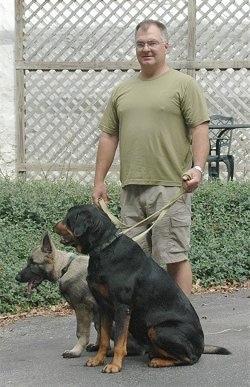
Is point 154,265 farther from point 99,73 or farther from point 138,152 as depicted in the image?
point 99,73

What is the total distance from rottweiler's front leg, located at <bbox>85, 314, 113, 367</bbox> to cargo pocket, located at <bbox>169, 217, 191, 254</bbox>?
854mm

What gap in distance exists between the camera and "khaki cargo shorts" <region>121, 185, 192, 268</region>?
7645 mm

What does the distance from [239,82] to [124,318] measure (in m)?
8.99

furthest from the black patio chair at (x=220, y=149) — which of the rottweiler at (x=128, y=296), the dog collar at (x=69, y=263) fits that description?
the rottweiler at (x=128, y=296)

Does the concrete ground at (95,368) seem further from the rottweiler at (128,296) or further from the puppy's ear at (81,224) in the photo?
the puppy's ear at (81,224)

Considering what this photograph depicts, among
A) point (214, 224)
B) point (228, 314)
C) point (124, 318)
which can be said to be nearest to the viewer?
point (124, 318)

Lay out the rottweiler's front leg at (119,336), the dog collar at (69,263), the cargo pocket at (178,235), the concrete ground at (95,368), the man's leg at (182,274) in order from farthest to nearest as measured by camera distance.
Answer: the man's leg at (182,274) < the cargo pocket at (178,235) < the dog collar at (69,263) < the rottweiler's front leg at (119,336) < the concrete ground at (95,368)

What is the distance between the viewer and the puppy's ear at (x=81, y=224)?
22.7 ft

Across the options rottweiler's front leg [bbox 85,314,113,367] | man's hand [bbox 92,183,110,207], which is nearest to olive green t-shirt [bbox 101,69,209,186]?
man's hand [bbox 92,183,110,207]

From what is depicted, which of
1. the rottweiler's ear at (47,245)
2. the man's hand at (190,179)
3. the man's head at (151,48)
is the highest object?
the man's head at (151,48)

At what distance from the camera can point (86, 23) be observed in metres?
15.6

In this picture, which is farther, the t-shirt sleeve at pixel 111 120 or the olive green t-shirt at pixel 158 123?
the t-shirt sleeve at pixel 111 120

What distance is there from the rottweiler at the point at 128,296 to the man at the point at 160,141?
63 centimetres

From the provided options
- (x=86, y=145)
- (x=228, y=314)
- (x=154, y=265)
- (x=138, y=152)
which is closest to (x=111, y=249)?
(x=154, y=265)
